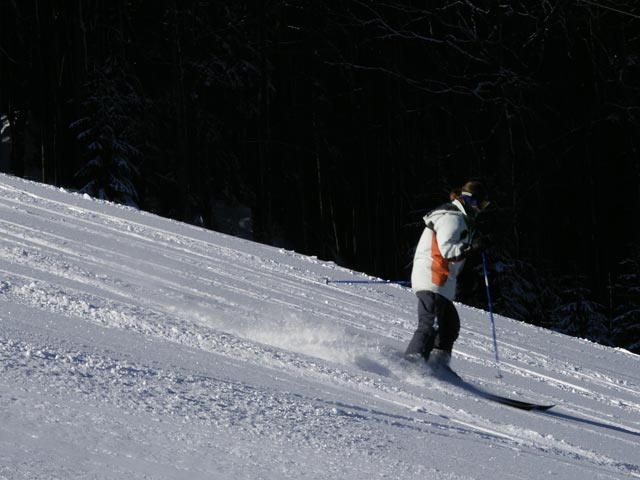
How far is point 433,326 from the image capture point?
8.84 meters

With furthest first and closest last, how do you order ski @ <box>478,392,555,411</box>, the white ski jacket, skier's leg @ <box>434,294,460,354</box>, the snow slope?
skier's leg @ <box>434,294,460,354</box>
the white ski jacket
ski @ <box>478,392,555,411</box>
the snow slope

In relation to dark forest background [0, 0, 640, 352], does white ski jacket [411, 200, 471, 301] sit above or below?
below

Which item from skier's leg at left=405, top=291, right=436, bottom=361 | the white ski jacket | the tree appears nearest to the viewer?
the white ski jacket

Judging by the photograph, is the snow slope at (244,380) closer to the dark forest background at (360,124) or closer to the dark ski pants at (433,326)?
the dark ski pants at (433,326)

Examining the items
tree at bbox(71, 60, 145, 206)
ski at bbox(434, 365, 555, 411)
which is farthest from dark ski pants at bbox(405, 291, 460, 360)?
→ tree at bbox(71, 60, 145, 206)

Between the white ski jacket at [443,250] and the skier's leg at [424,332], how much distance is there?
9cm

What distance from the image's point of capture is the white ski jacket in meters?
8.56

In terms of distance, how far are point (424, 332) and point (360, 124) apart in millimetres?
29085

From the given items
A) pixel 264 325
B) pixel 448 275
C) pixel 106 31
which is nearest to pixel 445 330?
pixel 448 275

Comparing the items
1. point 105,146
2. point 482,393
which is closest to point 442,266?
point 482,393

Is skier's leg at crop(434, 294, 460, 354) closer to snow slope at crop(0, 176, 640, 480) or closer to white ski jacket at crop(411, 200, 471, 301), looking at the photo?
white ski jacket at crop(411, 200, 471, 301)

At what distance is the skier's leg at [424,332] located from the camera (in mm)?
8695

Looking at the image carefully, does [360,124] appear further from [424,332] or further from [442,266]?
[424,332]

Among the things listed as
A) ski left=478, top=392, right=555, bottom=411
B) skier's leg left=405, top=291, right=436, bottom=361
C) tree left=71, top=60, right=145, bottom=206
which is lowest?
ski left=478, top=392, right=555, bottom=411
